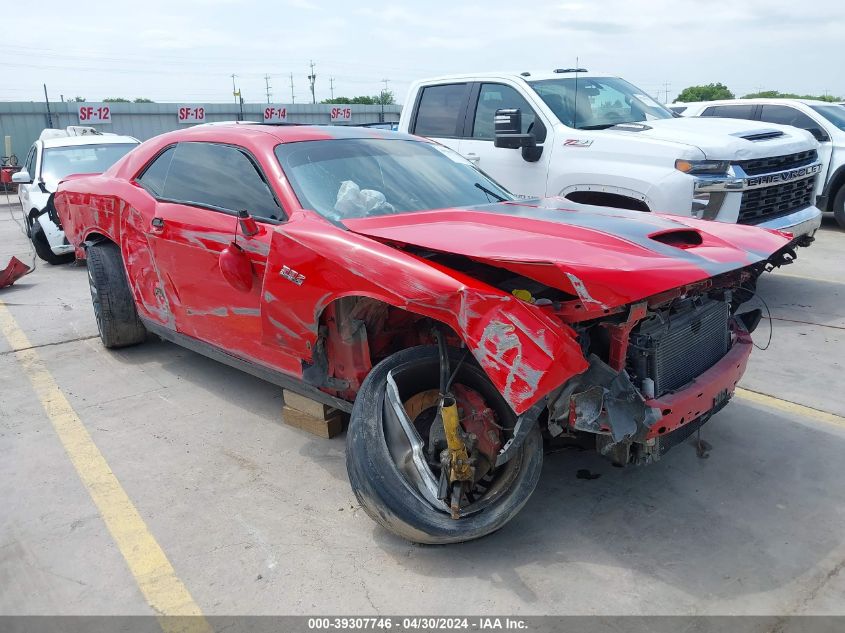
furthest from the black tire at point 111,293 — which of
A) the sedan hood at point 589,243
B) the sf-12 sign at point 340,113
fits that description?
the sf-12 sign at point 340,113

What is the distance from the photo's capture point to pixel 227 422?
14.0 feet

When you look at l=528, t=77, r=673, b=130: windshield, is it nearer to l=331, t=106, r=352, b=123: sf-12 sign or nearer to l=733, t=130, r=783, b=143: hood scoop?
l=733, t=130, r=783, b=143: hood scoop

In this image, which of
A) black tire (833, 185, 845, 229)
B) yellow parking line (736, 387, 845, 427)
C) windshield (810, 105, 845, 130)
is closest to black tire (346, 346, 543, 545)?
yellow parking line (736, 387, 845, 427)

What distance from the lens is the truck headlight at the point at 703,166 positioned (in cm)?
552

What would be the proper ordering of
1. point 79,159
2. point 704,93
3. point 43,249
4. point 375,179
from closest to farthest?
point 375,179 < point 43,249 < point 79,159 < point 704,93

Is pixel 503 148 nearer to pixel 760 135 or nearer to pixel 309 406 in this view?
pixel 760 135

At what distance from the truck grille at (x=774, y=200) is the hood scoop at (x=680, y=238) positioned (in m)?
2.93

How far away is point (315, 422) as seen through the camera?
396 cm

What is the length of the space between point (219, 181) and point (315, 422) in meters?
1.50

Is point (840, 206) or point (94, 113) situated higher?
point (94, 113)

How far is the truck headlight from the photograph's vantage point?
18.1 feet

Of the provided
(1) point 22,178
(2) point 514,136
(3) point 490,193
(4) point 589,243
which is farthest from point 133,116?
(4) point 589,243

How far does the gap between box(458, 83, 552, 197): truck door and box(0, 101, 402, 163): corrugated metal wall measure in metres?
12.2

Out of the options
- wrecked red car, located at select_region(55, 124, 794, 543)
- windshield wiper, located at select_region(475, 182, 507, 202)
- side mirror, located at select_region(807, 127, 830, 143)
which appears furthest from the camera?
side mirror, located at select_region(807, 127, 830, 143)
